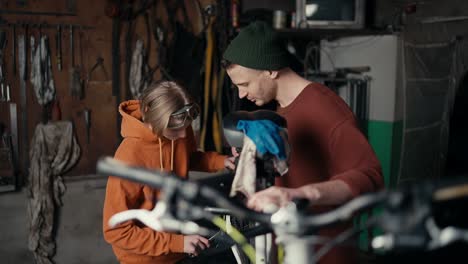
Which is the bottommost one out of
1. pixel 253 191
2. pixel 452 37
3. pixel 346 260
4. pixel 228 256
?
pixel 228 256

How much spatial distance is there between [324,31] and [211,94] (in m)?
0.98

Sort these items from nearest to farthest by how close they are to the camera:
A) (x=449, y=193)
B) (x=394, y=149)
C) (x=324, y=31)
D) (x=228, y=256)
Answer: (x=449, y=193) < (x=228, y=256) < (x=324, y=31) < (x=394, y=149)

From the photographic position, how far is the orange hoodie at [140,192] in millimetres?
1681

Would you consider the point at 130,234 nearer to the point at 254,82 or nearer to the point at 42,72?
the point at 254,82

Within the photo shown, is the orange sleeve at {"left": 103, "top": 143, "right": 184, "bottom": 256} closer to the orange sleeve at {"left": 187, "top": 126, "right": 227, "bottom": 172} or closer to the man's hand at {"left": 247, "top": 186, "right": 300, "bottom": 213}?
the orange sleeve at {"left": 187, "top": 126, "right": 227, "bottom": 172}

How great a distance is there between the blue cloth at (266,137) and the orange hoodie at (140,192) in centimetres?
66

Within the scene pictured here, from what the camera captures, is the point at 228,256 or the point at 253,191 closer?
the point at 253,191

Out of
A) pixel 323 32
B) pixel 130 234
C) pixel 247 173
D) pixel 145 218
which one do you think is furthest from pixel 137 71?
pixel 145 218

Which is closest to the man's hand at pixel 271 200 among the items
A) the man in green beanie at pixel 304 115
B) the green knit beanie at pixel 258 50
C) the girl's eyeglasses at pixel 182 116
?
the man in green beanie at pixel 304 115

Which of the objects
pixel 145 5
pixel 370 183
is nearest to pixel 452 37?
pixel 145 5

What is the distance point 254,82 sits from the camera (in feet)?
4.92

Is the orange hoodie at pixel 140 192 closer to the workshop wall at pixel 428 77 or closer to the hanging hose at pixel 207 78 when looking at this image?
the hanging hose at pixel 207 78

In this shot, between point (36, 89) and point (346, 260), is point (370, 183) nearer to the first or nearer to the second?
point (346, 260)

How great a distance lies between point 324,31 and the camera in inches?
154
